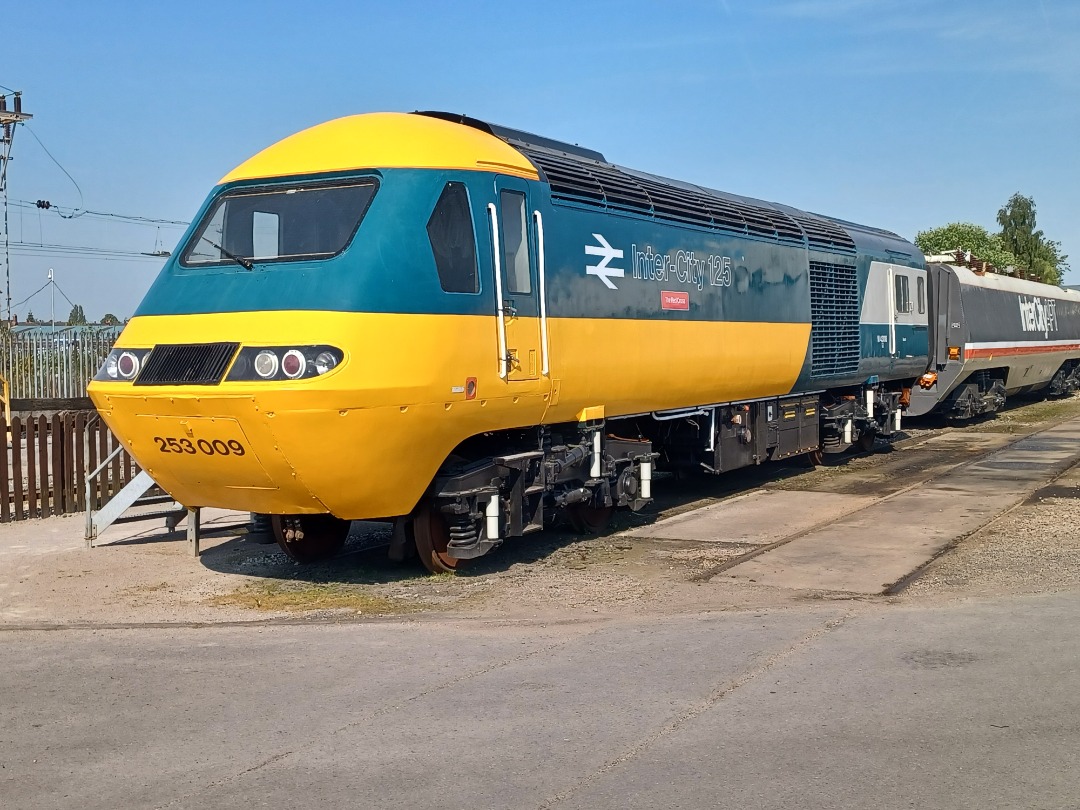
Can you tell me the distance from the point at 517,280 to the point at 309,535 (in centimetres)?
295

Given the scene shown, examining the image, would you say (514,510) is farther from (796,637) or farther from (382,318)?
(796,637)

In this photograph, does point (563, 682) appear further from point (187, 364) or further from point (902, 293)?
point (902, 293)

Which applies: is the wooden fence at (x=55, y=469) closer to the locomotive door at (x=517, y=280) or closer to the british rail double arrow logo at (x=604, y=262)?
the locomotive door at (x=517, y=280)

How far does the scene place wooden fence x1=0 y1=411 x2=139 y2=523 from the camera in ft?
39.5

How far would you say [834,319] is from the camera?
16.1m

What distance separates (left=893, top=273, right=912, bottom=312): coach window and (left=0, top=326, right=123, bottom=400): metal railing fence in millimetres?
13167

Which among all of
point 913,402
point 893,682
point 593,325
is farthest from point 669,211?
point 913,402

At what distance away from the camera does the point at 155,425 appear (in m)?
8.16

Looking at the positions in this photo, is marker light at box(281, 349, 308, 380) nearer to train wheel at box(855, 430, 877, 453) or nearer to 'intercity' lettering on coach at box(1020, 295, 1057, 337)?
train wheel at box(855, 430, 877, 453)

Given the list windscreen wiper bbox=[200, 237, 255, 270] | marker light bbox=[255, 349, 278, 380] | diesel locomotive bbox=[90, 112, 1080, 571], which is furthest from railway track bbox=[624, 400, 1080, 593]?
windscreen wiper bbox=[200, 237, 255, 270]

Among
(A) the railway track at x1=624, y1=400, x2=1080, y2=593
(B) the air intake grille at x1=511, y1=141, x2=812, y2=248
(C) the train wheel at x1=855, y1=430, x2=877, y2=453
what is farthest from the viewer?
(C) the train wheel at x1=855, y1=430, x2=877, y2=453

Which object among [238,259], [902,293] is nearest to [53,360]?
[238,259]

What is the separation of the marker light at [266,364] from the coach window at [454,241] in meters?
1.47

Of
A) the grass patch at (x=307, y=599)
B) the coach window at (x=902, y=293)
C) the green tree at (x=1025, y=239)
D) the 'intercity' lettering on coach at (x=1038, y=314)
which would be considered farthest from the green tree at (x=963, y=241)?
the grass patch at (x=307, y=599)
